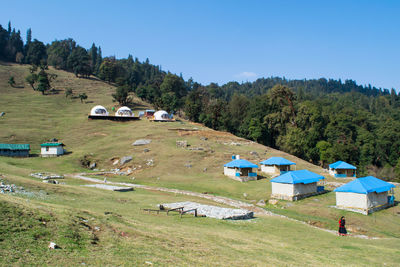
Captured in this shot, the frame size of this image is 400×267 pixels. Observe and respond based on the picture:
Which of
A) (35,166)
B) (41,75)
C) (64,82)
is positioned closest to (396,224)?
(35,166)

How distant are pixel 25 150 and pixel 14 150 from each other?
189cm

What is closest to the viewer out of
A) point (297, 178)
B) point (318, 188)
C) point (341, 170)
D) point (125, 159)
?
point (297, 178)

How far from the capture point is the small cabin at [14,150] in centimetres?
5988

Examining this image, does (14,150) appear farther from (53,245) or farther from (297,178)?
(53,245)

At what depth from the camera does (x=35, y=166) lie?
51.7m

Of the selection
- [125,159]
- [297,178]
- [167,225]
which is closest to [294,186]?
[297,178]

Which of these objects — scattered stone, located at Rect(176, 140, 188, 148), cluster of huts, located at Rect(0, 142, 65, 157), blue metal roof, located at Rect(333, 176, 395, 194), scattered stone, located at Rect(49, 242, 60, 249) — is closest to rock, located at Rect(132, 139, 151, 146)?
scattered stone, located at Rect(176, 140, 188, 148)

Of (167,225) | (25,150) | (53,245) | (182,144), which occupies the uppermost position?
(182,144)

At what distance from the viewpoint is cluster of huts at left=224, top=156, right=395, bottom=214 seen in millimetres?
32625

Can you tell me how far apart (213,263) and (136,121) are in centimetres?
8125

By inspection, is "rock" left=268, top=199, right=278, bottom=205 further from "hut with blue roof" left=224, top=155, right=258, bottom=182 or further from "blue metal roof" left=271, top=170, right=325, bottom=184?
"hut with blue roof" left=224, top=155, right=258, bottom=182

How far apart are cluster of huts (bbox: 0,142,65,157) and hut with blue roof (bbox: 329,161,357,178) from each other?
53.1 meters

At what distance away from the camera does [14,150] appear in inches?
2388

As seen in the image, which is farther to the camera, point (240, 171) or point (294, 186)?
point (240, 171)
